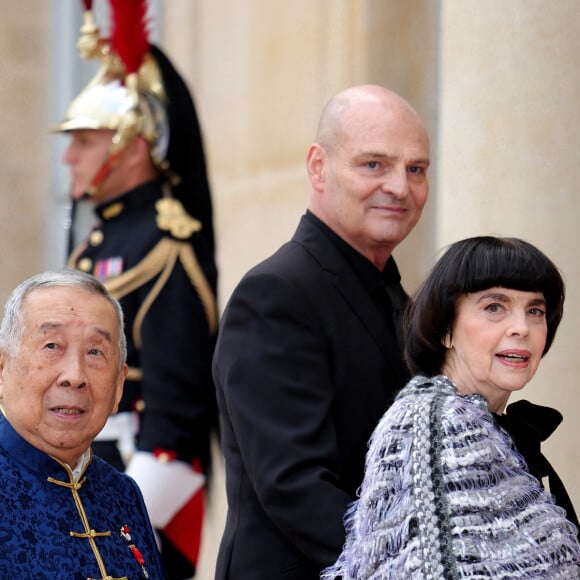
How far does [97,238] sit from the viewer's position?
5789mm

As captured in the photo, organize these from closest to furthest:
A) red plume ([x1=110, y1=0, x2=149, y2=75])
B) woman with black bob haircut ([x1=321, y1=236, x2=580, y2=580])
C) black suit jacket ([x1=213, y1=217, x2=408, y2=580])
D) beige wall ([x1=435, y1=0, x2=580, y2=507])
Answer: woman with black bob haircut ([x1=321, y1=236, x2=580, y2=580])
black suit jacket ([x1=213, y1=217, x2=408, y2=580])
beige wall ([x1=435, y1=0, x2=580, y2=507])
red plume ([x1=110, y1=0, x2=149, y2=75])

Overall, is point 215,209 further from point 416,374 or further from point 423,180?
point 416,374

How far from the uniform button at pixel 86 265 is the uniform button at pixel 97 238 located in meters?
0.07

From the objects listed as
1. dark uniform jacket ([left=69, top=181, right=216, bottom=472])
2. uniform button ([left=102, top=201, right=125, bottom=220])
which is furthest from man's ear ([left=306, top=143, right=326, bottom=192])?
uniform button ([left=102, top=201, right=125, bottom=220])

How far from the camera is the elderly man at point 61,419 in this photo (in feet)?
10.2

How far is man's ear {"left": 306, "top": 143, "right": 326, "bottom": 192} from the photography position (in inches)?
160

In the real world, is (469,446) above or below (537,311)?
below

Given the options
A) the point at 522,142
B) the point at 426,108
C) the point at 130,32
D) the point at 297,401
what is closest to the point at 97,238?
the point at 130,32

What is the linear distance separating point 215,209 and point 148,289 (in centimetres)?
92

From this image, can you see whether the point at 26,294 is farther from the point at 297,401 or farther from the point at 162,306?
the point at 162,306

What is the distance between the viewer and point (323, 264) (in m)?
3.89

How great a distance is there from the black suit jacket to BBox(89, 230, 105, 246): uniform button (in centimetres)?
197

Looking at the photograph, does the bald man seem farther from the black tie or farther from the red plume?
the red plume

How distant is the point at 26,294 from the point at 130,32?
9.39 feet
